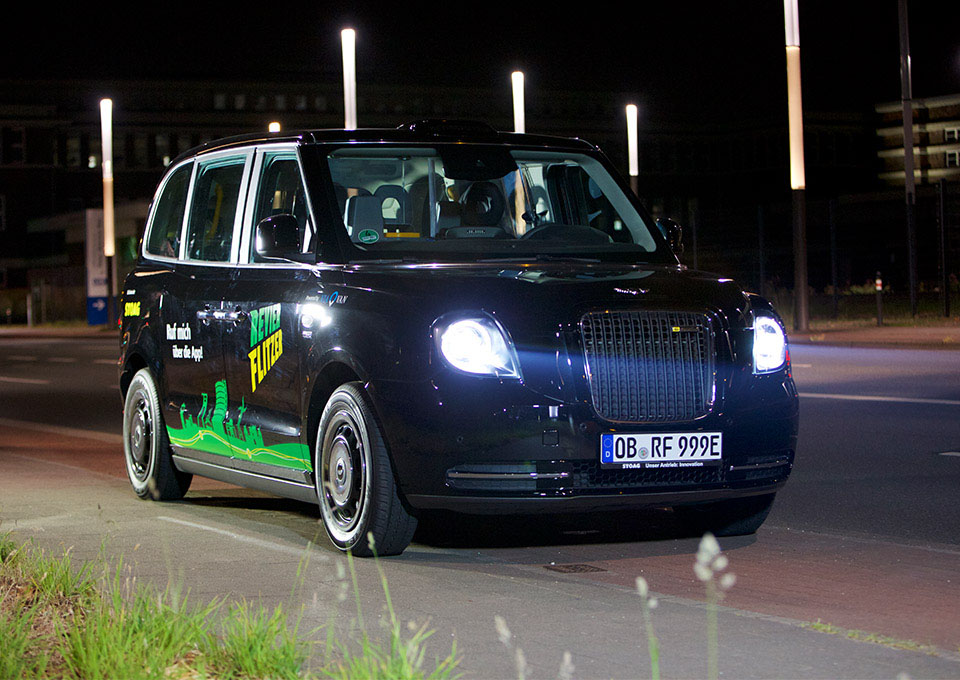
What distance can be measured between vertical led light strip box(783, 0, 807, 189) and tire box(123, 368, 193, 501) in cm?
2144

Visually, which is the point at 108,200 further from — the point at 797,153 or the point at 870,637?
the point at 870,637

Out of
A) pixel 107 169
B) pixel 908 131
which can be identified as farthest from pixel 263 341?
pixel 107 169

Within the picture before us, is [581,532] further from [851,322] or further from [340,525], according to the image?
[851,322]

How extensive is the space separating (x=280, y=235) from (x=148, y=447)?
2328mm

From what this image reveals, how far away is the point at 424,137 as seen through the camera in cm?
899

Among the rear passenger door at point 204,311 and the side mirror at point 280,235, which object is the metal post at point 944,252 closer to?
the rear passenger door at point 204,311

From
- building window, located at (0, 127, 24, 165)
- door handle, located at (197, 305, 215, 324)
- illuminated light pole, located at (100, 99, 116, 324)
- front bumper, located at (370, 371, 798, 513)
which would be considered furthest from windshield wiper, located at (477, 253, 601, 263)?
building window, located at (0, 127, 24, 165)

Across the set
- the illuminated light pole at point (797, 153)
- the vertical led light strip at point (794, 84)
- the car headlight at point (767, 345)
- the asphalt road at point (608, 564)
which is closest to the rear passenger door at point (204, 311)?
the asphalt road at point (608, 564)

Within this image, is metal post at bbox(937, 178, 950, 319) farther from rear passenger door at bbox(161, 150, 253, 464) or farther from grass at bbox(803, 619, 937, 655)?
grass at bbox(803, 619, 937, 655)

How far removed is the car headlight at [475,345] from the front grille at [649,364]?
0.36m

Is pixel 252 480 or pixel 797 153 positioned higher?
pixel 797 153

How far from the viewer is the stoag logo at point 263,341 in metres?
8.40

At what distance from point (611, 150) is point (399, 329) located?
329ft

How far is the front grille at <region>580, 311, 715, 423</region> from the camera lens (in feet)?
23.9
